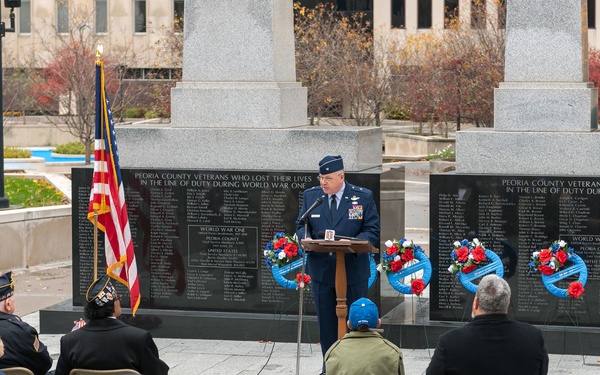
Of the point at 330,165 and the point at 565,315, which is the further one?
the point at 565,315

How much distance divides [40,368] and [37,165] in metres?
25.3

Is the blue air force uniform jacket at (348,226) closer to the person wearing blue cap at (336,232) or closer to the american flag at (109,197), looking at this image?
the person wearing blue cap at (336,232)

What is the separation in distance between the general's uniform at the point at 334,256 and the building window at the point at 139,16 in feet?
187

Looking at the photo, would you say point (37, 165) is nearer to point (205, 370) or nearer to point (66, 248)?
point (66, 248)

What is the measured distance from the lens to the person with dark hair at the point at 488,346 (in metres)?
6.52

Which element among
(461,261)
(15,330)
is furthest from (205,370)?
(15,330)

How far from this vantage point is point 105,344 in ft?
24.7

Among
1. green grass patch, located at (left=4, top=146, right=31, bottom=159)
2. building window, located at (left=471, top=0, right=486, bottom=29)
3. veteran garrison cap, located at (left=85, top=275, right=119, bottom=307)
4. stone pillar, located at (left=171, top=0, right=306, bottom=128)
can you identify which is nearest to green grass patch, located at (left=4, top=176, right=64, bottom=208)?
stone pillar, located at (left=171, top=0, right=306, bottom=128)

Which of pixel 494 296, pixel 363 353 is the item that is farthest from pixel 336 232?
pixel 494 296

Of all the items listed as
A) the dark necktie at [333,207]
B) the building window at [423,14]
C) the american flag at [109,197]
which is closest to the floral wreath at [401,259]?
the dark necktie at [333,207]

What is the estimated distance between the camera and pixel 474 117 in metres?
35.0

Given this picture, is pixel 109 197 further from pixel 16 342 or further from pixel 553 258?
pixel 553 258

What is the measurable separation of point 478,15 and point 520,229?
27746mm

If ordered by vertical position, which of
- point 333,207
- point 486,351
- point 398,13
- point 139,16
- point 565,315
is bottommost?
point 565,315
